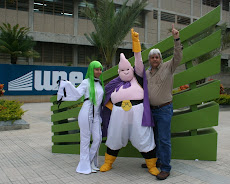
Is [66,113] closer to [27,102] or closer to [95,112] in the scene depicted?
[95,112]

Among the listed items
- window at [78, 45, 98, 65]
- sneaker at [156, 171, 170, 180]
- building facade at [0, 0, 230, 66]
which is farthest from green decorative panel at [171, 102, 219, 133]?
window at [78, 45, 98, 65]

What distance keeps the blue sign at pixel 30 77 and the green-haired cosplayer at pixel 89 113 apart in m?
10.9

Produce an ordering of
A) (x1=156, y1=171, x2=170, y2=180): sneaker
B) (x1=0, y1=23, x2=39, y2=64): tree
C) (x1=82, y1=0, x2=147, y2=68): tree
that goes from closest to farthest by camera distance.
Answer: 1. (x1=156, y1=171, x2=170, y2=180): sneaker
2. (x1=82, y1=0, x2=147, y2=68): tree
3. (x1=0, y1=23, x2=39, y2=64): tree

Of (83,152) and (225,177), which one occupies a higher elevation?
(83,152)

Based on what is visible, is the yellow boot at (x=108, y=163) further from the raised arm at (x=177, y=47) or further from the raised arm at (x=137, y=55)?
the raised arm at (x=177, y=47)

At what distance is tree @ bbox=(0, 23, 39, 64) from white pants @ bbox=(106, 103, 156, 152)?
1221 cm

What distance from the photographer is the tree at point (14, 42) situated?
14.2 m

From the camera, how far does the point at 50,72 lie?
1505cm

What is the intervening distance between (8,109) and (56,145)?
3330mm

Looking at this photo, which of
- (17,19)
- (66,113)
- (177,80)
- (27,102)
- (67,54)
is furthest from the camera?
(67,54)

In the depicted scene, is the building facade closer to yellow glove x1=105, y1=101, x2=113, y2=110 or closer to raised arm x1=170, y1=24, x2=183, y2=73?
yellow glove x1=105, y1=101, x2=113, y2=110

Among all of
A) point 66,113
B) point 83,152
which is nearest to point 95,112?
point 83,152

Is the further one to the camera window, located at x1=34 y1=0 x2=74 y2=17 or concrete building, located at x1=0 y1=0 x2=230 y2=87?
window, located at x1=34 y1=0 x2=74 y2=17

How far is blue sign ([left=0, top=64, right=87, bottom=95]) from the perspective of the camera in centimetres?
1404
